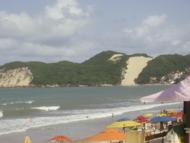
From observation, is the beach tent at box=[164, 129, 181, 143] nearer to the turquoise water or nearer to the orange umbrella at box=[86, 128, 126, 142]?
the orange umbrella at box=[86, 128, 126, 142]

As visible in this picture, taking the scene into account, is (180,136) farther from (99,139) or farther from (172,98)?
(99,139)

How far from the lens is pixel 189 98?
7.98 m

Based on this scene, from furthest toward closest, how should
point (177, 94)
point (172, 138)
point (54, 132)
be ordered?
point (54, 132)
point (172, 138)
point (177, 94)

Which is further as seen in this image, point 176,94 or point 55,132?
point 55,132

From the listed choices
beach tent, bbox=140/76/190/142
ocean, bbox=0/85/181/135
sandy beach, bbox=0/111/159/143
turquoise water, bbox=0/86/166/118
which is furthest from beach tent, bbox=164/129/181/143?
turquoise water, bbox=0/86/166/118

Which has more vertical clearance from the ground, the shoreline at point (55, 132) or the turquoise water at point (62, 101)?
the turquoise water at point (62, 101)

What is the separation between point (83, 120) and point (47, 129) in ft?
24.6

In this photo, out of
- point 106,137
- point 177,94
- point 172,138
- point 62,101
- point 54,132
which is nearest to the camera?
point 177,94

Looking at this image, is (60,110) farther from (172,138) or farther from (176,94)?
(176,94)

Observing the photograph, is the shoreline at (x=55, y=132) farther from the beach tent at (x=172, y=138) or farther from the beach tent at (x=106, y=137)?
the beach tent at (x=172, y=138)

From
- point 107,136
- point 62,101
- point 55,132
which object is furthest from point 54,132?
point 62,101

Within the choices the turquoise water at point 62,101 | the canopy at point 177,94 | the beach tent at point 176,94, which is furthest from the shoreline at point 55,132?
the canopy at point 177,94

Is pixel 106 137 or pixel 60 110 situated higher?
pixel 106 137

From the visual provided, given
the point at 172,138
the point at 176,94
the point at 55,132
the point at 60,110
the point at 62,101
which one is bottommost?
the point at 55,132
